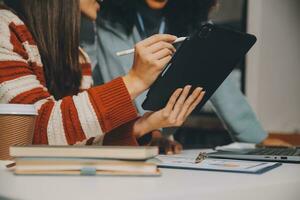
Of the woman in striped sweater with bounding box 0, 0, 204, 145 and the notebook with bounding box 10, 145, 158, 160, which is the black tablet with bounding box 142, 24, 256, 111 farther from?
the notebook with bounding box 10, 145, 158, 160

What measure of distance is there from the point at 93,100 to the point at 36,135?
0.45 ft

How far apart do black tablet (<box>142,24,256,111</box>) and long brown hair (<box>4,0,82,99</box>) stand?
0.25m

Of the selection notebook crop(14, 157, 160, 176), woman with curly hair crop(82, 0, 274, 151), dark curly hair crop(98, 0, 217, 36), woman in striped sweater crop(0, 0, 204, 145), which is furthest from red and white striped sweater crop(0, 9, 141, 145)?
dark curly hair crop(98, 0, 217, 36)

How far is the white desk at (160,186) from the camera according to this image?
570mm

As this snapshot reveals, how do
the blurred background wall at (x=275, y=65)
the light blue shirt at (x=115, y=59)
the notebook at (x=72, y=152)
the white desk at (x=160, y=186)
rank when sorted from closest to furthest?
the white desk at (x=160, y=186) → the notebook at (x=72, y=152) → the light blue shirt at (x=115, y=59) → the blurred background wall at (x=275, y=65)

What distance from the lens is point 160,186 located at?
2.04 feet

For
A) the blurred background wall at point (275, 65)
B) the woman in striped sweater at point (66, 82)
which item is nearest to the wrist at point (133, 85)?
the woman in striped sweater at point (66, 82)

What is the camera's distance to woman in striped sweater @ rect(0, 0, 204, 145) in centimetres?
96

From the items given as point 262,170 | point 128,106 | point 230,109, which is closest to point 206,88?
point 128,106

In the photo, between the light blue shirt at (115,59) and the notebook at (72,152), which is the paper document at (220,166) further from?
the light blue shirt at (115,59)

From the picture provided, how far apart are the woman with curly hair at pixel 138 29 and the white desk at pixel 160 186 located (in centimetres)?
69

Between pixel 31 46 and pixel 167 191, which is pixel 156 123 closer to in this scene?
pixel 31 46

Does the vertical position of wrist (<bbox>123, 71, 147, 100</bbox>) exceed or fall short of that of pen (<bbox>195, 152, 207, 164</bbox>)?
it exceeds it

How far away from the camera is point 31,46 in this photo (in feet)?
3.51
